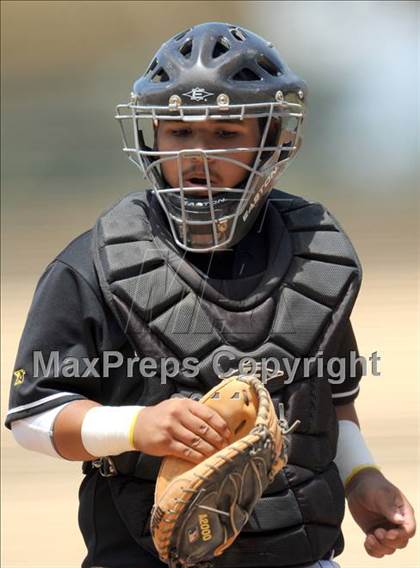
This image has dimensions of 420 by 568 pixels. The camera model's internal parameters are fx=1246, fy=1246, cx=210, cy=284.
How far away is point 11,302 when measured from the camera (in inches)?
307

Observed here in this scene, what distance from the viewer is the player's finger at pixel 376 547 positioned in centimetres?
319

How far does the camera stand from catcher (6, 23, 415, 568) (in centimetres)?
273

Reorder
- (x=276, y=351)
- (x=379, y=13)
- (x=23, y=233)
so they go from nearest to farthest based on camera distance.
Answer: (x=276, y=351) → (x=23, y=233) → (x=379, y=13)

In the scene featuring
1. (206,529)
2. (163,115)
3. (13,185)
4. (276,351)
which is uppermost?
(163,115)

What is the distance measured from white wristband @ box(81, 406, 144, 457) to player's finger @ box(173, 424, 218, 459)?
0.12 m

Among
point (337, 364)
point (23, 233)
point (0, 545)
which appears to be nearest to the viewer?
point (337, 364)

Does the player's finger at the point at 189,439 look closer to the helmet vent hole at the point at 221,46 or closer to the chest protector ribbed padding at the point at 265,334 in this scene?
the chest protector ribbed padding at the point at 265,334

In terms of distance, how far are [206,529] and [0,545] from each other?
108 inches

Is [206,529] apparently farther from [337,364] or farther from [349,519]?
[349,519]

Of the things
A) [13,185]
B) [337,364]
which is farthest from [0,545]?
[13,185]

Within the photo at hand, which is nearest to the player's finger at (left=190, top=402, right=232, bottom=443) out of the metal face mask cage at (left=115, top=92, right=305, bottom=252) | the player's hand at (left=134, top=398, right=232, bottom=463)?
the player's hand at (left=134, top=398, right=232, bottom=463)

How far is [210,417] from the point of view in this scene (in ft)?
8.67

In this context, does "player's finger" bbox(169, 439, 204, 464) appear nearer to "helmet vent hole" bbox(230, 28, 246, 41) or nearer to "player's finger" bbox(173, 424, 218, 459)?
"player's finger" bbox(173, 424, 218, 459)

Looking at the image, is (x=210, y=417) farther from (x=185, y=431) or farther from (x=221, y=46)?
(x=221, y=46)
